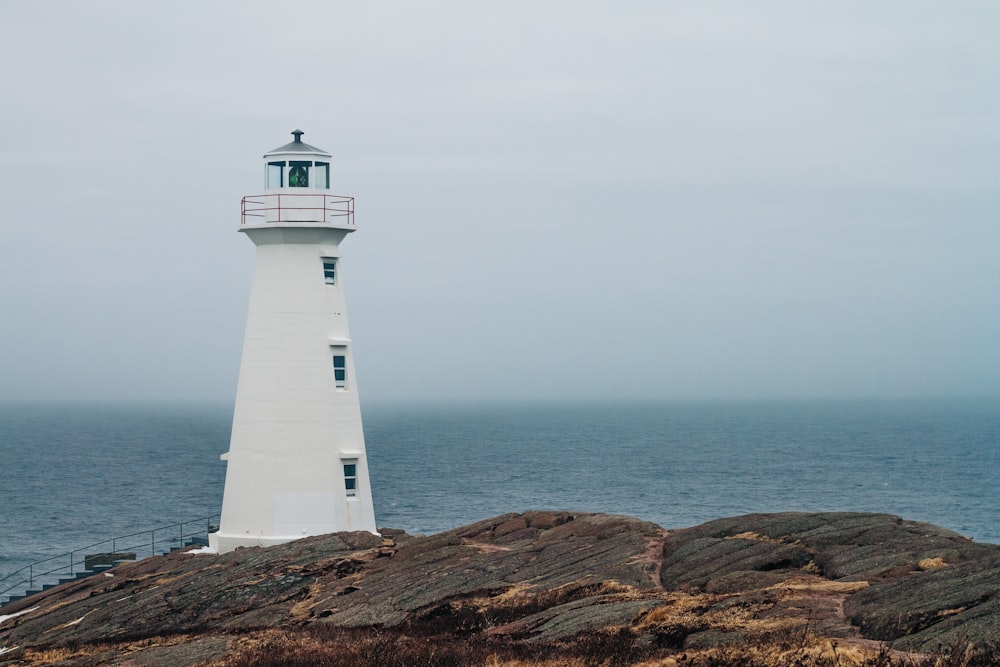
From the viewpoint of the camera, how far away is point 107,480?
334 ft

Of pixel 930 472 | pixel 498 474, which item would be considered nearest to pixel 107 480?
pixel 498 474

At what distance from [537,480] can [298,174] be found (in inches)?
2750

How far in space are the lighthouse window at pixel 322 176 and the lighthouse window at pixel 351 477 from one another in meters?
8.43

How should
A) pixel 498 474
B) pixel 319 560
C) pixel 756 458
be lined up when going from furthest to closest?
pixel 756 458 → pixel 498 474 → pixel 319 560

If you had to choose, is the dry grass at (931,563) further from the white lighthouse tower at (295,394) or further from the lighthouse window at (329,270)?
the lighthouse window at (329,270)

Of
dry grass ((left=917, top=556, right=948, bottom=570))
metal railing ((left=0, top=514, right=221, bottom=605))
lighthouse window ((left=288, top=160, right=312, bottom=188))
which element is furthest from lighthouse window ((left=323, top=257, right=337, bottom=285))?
dry grass ((left=917, top=556, right=948, bottom=570))

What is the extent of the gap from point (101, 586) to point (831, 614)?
70.0 ft

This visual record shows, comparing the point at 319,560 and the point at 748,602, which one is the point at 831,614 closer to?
the point at 748,602

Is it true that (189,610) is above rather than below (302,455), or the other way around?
below

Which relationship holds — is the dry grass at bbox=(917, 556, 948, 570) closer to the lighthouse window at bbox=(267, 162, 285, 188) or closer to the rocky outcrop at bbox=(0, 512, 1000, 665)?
the rocky outcrop at bbox=(0, 512, 1000, 665)

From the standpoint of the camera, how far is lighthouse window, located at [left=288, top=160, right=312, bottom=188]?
35.7m

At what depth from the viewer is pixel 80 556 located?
2514 inches

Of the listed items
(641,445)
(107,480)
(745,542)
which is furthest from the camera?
(641,445)

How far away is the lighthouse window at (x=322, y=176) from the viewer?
3584 centimetres
